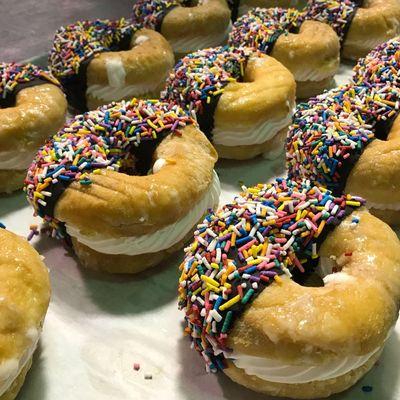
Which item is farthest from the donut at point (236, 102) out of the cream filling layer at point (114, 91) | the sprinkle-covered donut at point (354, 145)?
the cream filling layer at point (114, 91)

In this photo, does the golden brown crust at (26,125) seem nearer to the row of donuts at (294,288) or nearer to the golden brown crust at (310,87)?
the row of donuts at (294,288)

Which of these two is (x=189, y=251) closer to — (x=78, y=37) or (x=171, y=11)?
(x=78, y=37)

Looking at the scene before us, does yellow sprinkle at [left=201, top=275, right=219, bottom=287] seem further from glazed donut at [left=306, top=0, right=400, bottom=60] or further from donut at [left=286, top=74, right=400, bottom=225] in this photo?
glazed donut at [left=306, top=0, right=400, bottom=60]

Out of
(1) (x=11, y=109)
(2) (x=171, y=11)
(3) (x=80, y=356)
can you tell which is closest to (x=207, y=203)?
(3) (x=80, y=356)

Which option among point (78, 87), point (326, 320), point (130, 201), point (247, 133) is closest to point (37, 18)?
point (78, 87)

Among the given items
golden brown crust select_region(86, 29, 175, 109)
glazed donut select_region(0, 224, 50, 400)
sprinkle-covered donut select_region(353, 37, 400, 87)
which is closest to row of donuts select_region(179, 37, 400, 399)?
glazed donut select_region(0, 224, 50, 400)

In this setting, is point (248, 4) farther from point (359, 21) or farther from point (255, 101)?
point (255, 101)
